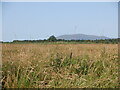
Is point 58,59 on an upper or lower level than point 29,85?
upper

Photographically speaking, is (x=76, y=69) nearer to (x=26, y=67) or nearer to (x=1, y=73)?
(x=26, y=67)

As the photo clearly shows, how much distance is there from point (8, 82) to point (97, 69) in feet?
4.63

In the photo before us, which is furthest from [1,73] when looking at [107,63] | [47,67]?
[107,63]

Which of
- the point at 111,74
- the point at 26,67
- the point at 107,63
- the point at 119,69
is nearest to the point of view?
the point at 26,67

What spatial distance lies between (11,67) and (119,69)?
173 cm

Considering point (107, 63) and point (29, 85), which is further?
point (107, 63)

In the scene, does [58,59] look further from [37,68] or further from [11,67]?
[11,67]

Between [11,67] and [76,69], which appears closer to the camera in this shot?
[11,67]

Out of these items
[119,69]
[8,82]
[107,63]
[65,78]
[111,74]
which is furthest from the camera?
[107,63]

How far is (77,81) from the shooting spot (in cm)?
246

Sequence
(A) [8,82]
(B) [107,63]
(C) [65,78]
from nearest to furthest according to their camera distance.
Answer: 1. (A) [8,82]
2. (C) [65,78]
3. (B) [107,63]

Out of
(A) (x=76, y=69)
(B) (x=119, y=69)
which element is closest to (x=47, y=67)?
(A) (x=76, y=69)

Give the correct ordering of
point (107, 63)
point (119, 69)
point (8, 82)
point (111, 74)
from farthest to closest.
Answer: point (107, 63) < point (119, 69) < point (111, 74) < point (8, 82)

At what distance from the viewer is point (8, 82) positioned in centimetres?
226
